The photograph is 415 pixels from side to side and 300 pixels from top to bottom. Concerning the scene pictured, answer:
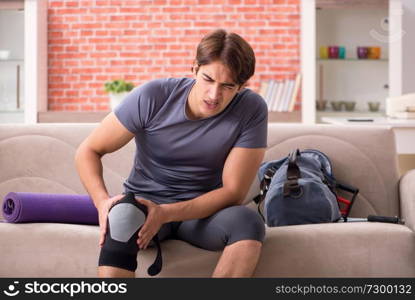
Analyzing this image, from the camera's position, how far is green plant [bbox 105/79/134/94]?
18.5 feet

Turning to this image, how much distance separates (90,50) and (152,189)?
399 centimetres

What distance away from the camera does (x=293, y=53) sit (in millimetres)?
6078

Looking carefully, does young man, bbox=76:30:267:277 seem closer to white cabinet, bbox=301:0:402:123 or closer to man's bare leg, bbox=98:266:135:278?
Answer: man's bare leg, bbox=98:266:135:278

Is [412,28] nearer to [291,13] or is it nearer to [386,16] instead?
A: [386,16]

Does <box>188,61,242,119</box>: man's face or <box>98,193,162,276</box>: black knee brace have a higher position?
<box>188,61,242,119</box>: man's face

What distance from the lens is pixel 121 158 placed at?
3.02 m

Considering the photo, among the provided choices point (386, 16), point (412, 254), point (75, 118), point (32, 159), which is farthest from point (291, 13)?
point (412, 254)

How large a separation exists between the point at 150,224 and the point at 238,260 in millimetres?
290

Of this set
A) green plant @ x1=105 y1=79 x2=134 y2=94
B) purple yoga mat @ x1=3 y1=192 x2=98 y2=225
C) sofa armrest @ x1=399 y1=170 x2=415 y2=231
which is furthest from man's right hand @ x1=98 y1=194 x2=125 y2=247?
green plant @ x1=105 y1=79 x2=134 y2=94

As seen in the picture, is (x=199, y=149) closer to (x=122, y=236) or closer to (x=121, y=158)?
(x=122, y=236)

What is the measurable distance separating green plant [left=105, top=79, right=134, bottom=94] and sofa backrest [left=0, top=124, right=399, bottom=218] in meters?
2.59

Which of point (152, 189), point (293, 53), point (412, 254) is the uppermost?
point (293, 53)

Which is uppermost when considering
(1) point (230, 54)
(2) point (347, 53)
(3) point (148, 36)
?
(3) point (148, 36)

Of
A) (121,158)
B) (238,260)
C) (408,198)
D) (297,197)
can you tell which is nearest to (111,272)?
(238,260)
